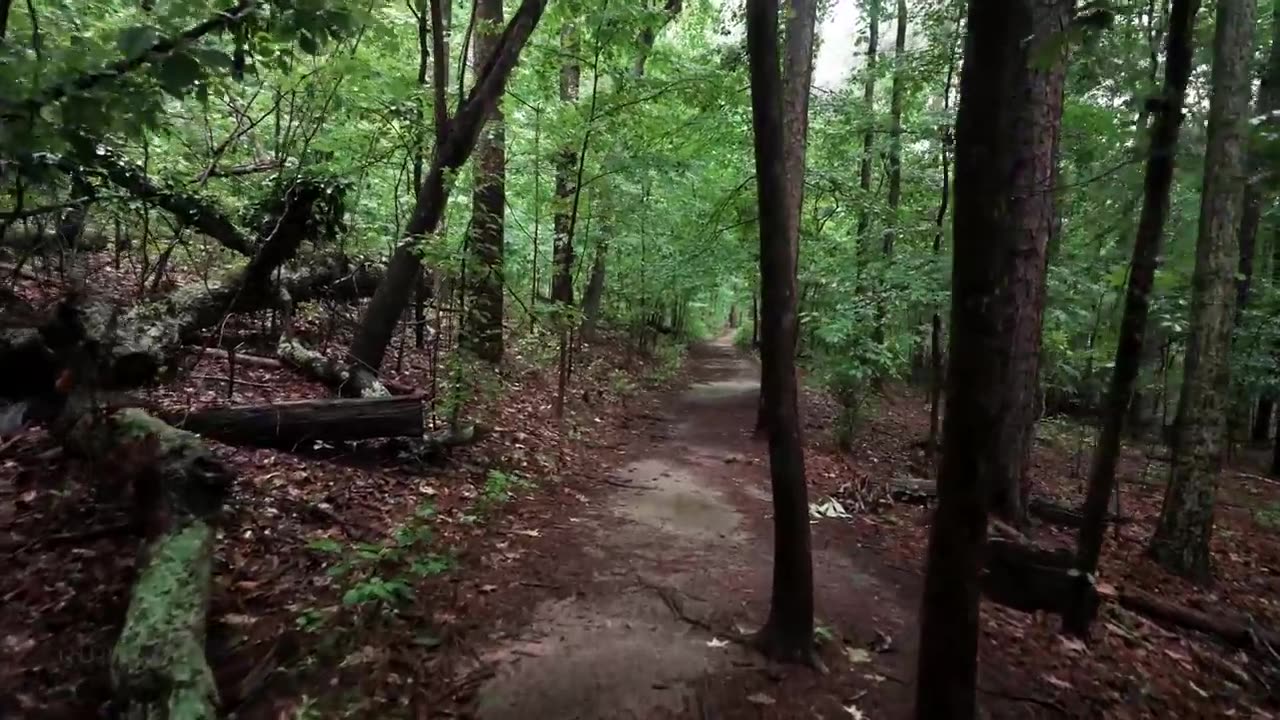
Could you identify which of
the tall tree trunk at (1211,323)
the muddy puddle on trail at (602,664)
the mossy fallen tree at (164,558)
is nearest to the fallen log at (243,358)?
the mossy fallen tree at (164,558)

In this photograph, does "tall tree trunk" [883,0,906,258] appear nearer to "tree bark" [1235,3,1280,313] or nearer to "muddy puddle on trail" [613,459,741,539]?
"tree bark" [1235,3,1280,313]

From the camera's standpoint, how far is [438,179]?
26.1 ft

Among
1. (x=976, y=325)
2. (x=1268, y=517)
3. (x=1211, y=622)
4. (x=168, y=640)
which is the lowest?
(x=1268, y=517)

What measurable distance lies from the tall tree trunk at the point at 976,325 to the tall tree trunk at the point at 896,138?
9280 millimetres

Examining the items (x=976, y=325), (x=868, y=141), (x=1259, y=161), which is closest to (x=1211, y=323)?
(x=1259, y=161)

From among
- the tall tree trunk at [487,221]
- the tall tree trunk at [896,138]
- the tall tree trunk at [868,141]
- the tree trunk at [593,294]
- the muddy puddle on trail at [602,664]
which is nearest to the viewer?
the muddy puddle on trail at [602,664]

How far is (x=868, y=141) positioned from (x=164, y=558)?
566 inches

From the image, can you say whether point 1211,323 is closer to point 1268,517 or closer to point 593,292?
point 1268,517

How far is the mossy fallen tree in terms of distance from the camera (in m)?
3.11

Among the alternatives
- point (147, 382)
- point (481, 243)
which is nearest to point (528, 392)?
point (481, 243)

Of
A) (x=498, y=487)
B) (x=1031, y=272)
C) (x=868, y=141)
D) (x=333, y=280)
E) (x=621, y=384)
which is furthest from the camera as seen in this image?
(x=868, y=141)

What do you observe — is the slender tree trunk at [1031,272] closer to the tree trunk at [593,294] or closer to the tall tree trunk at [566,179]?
the tall tree trunk at [566,179]

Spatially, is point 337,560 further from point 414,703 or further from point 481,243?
Answer: point 481,243

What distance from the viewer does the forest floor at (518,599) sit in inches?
147
